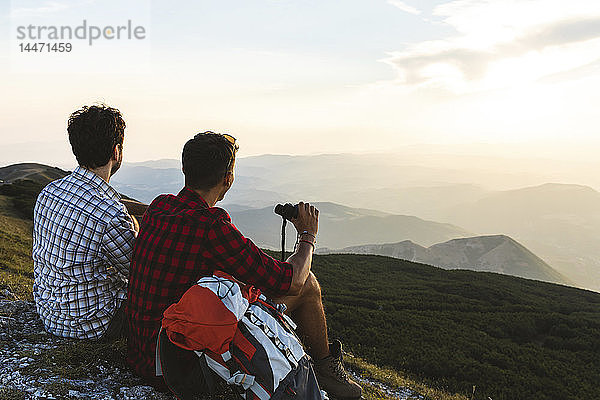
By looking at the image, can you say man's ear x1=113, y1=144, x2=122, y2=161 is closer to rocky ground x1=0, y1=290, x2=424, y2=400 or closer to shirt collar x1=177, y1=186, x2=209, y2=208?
shirt collar x1=177, y1=186, x2=209, y2=208

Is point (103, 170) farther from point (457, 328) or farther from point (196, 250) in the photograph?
point (457, 328)

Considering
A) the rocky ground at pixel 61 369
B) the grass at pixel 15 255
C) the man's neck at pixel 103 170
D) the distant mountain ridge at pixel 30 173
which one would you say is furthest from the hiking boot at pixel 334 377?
the distant mountain ridge at pixel 30 173

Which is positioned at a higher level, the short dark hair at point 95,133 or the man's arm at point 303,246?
the short dark hair at point 95,133

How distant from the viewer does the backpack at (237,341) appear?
359 centimetres

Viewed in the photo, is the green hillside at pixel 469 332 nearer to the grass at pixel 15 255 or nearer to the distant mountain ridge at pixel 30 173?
the grass at pixel 15 255

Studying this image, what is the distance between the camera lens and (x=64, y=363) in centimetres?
543

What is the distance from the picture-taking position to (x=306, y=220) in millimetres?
4898

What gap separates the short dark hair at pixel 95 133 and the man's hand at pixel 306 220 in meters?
2.35

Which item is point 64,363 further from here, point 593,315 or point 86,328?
point 593,315

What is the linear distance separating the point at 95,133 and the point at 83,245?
1344 mm

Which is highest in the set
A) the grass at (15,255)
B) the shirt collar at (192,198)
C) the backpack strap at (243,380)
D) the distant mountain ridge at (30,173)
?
the shirt collar at (192,198)

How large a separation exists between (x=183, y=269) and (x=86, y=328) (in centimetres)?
253

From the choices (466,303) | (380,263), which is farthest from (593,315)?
(380,263)

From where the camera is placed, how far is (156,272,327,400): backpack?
11.8 feet
